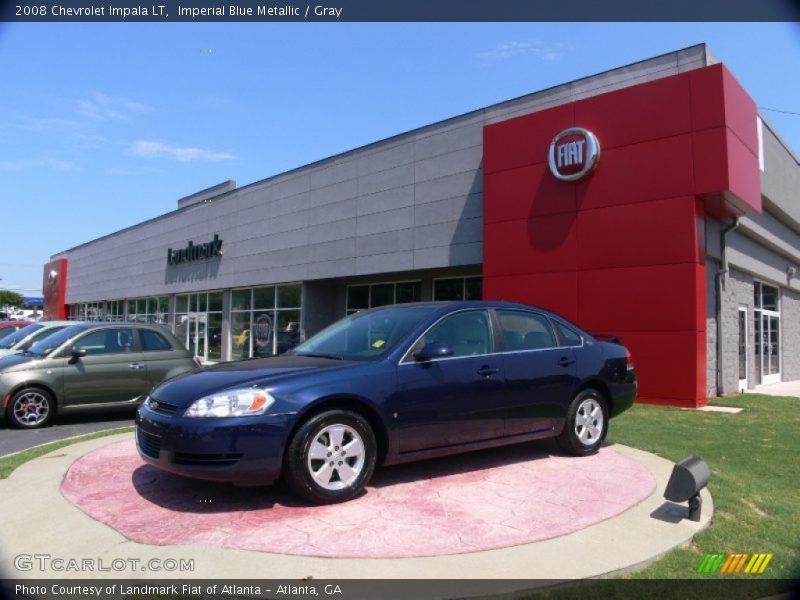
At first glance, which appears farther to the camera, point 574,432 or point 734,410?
point 734,410

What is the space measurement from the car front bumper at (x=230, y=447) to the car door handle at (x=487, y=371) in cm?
179

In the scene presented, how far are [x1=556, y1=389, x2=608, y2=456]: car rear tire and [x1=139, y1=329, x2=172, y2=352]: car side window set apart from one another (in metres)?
6.75

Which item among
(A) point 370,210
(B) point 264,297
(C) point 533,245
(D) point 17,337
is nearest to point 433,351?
(C) point 533,245

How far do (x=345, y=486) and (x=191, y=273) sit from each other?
25214 millimetres

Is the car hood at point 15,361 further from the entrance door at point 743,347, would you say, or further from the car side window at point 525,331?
the entrance door at point 743,347

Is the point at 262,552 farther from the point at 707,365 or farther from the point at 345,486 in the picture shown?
the point at 707,365

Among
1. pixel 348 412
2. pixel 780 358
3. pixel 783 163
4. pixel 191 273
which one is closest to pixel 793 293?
pixel 780 358

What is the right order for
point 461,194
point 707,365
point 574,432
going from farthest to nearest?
1. point 461,194
2. point 707,365
3. point 574,432

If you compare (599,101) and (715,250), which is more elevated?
(599,101)

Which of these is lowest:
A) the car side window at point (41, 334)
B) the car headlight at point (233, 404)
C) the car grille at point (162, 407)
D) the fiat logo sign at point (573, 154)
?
the car grille at point (162, 407)

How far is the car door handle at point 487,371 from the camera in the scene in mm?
5270

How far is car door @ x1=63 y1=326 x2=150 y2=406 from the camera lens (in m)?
8.98

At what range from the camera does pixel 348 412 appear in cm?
450

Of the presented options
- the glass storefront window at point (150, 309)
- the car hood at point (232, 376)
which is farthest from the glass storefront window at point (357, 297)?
the car hood at point (232, 376)
